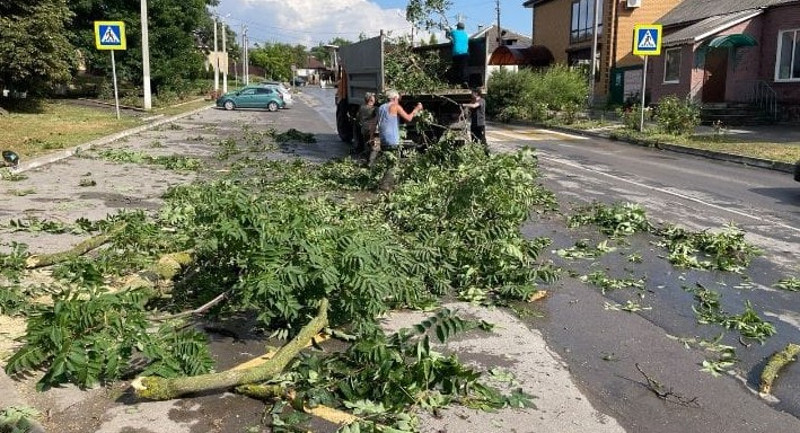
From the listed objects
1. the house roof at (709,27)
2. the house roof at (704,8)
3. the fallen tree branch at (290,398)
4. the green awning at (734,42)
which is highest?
the house roof at (704,8)

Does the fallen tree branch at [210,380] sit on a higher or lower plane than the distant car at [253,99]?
lower

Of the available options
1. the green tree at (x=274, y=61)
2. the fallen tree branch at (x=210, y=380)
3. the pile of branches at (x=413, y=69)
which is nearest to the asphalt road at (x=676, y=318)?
the fallen tree branch at (x=210, y=380)

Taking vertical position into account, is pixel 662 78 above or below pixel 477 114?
above

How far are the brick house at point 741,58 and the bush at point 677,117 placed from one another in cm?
652

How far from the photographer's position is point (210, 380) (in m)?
3.95

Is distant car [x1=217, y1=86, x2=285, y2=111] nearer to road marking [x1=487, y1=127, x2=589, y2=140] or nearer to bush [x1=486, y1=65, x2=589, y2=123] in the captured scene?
bush [x1=486, y1=65, x2=589, y2=123]

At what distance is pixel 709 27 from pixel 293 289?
29.2m

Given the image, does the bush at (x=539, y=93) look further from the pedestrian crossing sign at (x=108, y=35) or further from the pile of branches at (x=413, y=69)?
the pedestrian crossing sign at (x=108, y=35)

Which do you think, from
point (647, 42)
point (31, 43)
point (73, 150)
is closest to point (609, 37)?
point (647, 42)

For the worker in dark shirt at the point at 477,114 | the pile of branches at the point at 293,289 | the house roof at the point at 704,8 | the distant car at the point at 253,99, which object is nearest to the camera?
the pile of branches at the point at 293,289

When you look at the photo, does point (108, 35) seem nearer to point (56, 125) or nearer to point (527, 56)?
point (56, 125)

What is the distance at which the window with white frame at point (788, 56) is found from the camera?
26.3 m

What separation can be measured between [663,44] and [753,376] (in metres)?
29.5

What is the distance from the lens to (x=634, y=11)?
39719 millimetres
